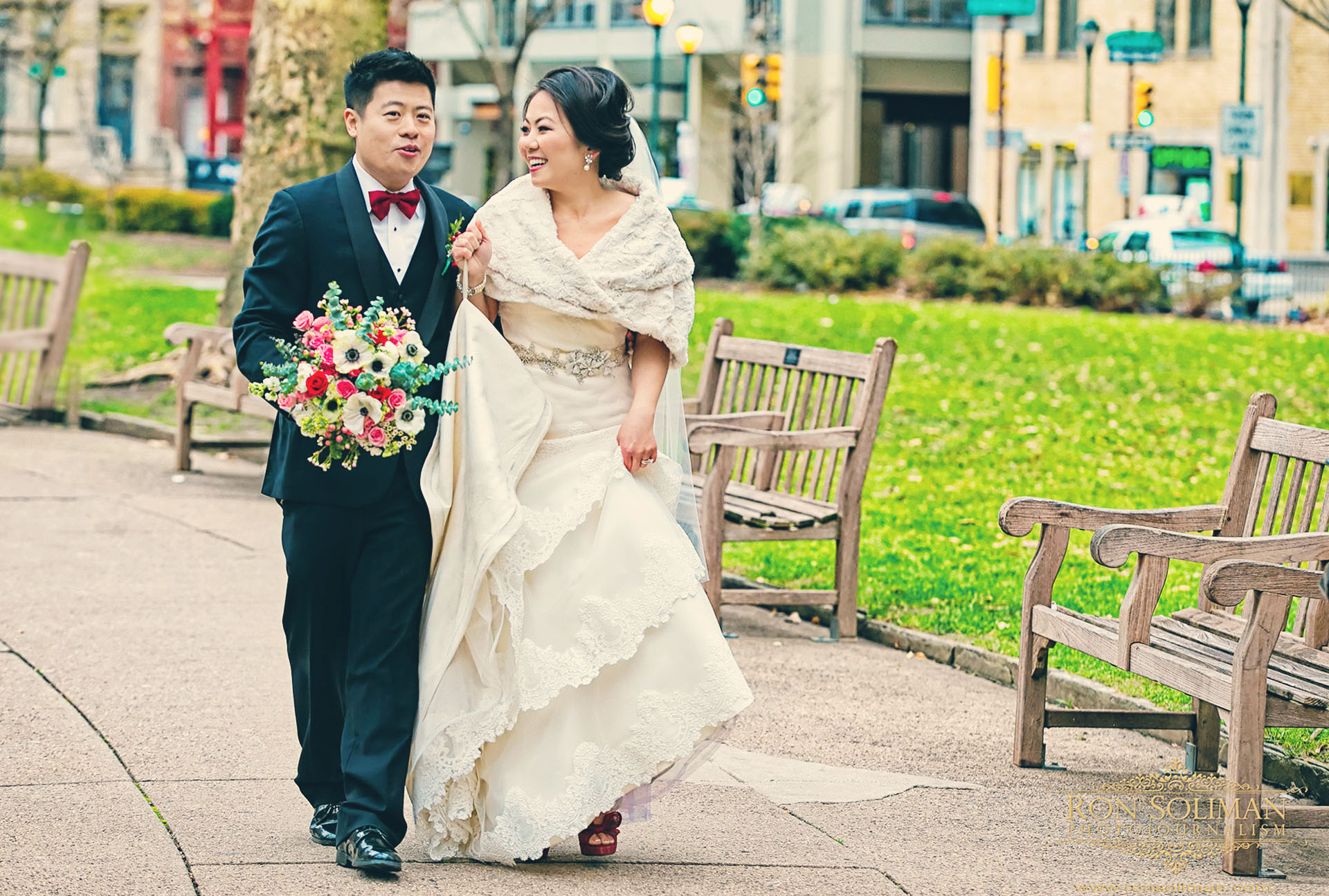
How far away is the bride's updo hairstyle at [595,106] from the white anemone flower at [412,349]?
691mm

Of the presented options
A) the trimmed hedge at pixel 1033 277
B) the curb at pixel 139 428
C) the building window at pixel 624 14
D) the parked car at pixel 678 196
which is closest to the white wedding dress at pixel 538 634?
the curb at pixel 139 428

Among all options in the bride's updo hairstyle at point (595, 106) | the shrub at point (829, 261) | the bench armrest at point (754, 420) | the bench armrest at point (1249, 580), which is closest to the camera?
the bride's updo hairstyle at point (595, 106)

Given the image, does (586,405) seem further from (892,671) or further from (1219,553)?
(892,671)

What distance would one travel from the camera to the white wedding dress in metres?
4.34

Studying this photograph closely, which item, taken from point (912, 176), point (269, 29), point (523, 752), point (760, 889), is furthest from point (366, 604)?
point (912, 176)

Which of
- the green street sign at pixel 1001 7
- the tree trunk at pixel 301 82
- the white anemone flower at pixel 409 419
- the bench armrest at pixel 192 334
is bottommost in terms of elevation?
the white anemone flower at pixel 409 419

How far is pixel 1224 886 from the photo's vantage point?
4555mm

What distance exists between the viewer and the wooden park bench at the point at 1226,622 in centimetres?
458

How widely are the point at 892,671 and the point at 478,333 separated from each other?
317 cm

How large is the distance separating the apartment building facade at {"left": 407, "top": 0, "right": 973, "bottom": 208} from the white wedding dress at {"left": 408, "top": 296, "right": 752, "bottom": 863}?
45803mm

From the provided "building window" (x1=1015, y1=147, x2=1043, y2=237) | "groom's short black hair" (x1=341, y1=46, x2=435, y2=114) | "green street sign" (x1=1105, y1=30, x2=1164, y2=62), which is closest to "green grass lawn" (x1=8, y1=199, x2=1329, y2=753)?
"groom's short black hair" (x1=341, y1=46, x2=435, y2=114)

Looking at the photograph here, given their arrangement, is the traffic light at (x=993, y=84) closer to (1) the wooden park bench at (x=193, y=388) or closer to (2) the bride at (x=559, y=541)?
(1) the wooden park bench at (x=193, y=388)

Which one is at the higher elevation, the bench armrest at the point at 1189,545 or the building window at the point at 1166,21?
the building window at the point at 1166,21

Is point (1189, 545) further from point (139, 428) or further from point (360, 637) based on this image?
point (139, 428)
